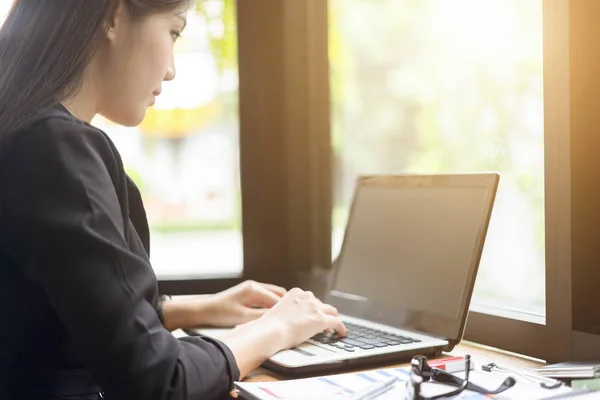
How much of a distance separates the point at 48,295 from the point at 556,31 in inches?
33.1

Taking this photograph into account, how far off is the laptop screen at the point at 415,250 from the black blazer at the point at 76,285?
0.43m

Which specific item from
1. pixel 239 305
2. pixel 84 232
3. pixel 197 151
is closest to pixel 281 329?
pixel 239 305

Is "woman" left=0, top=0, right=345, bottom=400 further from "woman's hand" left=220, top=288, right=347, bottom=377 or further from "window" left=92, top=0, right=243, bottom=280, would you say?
"window" left=92, top=0, right=243, bottom=280

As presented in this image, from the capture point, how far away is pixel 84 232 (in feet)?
2.68

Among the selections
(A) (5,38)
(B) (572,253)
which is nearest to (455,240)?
(B) (572,253)

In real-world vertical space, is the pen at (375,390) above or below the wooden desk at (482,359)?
above

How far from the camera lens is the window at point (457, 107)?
1.36m

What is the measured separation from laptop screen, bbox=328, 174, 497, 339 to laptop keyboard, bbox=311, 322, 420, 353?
0.21 ft

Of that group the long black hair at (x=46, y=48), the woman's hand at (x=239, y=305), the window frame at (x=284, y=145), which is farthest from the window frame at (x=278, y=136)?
the long black hair at (x=46, y=48)

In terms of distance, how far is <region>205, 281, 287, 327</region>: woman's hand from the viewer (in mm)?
1307

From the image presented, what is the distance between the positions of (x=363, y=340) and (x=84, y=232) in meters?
0.51

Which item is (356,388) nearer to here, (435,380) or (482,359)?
(435,380)

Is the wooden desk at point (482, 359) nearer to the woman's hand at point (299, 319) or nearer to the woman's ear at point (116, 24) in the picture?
→ the woman's hand at point (299, 319)

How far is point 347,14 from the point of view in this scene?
184cm
